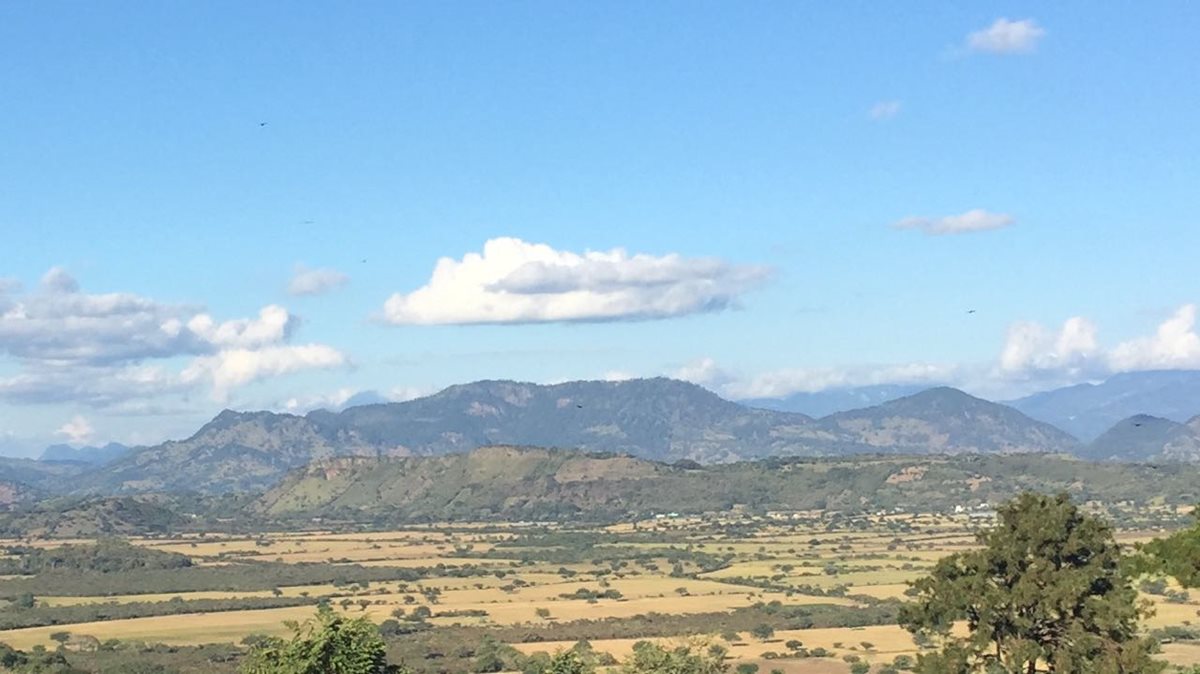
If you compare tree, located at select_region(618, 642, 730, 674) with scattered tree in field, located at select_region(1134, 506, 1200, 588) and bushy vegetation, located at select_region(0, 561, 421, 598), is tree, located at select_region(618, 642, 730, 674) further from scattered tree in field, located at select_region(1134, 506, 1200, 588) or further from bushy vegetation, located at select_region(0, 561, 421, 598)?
bushy vegetation, located at select_region(0, 561, 421, 598)

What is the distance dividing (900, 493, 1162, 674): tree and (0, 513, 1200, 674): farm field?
1982 inches

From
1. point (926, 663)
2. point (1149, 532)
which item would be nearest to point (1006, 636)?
point (926, 663)

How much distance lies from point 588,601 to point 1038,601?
10238 cm

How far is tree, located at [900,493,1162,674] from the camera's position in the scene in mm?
34594

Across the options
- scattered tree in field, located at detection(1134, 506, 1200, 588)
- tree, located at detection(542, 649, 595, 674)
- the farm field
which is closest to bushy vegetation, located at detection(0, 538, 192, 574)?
the farm field

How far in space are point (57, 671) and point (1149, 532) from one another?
486 feet

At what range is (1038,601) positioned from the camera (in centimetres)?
3550

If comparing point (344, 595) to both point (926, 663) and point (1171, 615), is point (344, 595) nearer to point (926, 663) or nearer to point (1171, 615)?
point (1171, 615)

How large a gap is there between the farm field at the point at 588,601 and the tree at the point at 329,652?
59.9 m

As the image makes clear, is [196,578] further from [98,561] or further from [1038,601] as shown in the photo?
[1038,601]

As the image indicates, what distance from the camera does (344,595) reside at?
146 metres

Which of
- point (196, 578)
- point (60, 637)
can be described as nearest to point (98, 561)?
point (196, 578)

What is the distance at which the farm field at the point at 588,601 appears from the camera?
104 m

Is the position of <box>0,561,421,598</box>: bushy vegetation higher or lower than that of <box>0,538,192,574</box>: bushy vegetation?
lower
